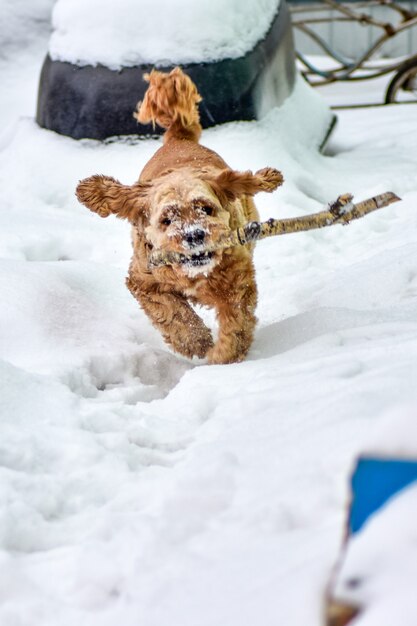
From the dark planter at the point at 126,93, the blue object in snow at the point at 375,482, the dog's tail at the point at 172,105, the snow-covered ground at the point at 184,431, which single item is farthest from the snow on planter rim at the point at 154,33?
the blue object in snow at the point at 375,482

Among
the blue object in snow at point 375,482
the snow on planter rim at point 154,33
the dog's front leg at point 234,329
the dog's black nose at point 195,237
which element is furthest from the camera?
the snow on planter rim at point 154,33

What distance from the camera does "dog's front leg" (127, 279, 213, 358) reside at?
3.23 m

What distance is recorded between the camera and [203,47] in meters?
5.40

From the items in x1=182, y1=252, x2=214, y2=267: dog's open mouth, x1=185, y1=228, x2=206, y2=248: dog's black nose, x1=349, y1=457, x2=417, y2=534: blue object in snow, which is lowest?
x1=182, y1=252, x2=214, y2=267: dog's open mouth

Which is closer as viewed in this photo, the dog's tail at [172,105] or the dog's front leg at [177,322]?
the dog's front leg at [177,322]

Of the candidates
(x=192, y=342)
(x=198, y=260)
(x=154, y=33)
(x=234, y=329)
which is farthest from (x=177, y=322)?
(x=154, y=33)

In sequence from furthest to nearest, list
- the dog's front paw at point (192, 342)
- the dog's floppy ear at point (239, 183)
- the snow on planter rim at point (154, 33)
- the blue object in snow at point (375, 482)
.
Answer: the snow on planter rim at point (154, 33)
the dog's front paw at point (192, 342)
the dog's floppy ear at point (239, 183)
the blue object in snow at point (375, 482)

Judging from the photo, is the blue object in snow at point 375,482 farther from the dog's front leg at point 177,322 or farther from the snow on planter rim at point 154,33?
the snow on planter rim at point 154,33

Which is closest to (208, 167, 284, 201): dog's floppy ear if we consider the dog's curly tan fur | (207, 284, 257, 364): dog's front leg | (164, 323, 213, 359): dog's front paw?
the dog's curly tan fur

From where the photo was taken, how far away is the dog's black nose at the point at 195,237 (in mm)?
2799

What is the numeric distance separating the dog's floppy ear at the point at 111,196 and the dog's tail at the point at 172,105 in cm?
82

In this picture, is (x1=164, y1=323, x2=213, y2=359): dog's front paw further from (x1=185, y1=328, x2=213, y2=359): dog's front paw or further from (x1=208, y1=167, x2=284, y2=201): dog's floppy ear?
(x1=208, y1=167, x2=284, y2=201): dog's floppy ear

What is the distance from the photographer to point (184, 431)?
2281 mm

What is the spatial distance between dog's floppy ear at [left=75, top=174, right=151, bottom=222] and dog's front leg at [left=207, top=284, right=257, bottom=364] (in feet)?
1.54
